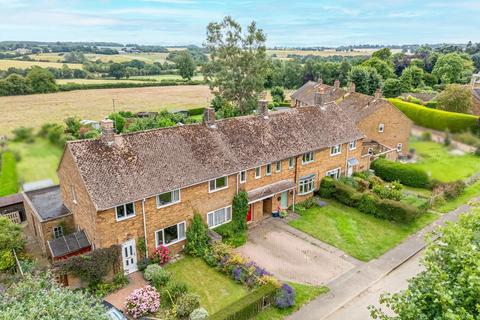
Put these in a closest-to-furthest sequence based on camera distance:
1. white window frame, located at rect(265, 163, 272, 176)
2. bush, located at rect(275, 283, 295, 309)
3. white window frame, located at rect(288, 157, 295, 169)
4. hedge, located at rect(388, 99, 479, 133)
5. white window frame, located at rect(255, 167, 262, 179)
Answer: bush, located at rect(275, 283, 295, 309), white window frame, located at rect(255, 167, 262, 179), white window frame, located at rect(265, 163, 272, 176), white window frame, located at rect(288, 157, 295, 169), hedge, located at rect(388, 99, 479, 133)

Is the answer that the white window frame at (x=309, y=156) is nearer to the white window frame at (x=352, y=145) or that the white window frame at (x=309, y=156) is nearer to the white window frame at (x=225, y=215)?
the white window frame at (x=352, y=145)

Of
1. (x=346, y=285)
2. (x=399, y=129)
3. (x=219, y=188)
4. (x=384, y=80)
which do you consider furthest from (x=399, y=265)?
(x=384, y=80)

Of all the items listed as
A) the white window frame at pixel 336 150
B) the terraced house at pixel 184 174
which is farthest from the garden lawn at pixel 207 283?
the white window frame at pixel 336 150

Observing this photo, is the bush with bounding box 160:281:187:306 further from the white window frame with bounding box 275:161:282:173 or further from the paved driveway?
the white window frame with bounding box 275:161:282:173

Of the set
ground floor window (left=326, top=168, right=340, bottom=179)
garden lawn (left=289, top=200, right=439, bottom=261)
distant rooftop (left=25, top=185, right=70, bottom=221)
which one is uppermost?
distant rooftop (left=25, top=185, right=70, bottom=221)

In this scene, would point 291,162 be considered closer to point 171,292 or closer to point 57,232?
point 171,292

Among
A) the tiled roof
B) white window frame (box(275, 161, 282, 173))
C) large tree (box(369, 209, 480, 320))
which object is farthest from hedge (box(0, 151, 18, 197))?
large tree (box(369, 209, 480, 320))
